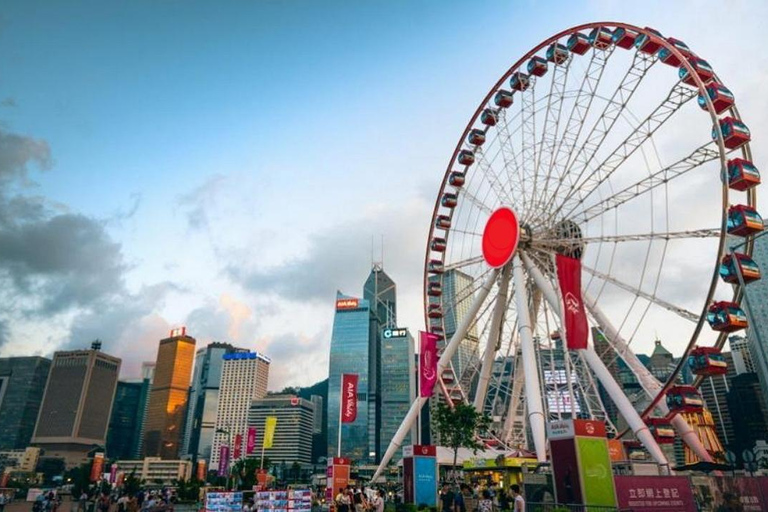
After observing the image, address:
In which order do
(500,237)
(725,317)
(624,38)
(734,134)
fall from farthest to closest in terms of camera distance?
(500,237)
(624,38)
(734,134)
(725,317)

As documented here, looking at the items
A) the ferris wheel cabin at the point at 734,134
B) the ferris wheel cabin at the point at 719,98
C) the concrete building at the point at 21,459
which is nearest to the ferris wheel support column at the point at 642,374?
the ferris wheel cabin at the point at 734,134

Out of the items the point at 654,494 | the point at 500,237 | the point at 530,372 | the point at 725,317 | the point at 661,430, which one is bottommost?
the point at 654,494

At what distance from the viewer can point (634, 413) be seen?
29578 millimetres

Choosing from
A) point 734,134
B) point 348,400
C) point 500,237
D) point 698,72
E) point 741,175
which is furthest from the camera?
point 500,237

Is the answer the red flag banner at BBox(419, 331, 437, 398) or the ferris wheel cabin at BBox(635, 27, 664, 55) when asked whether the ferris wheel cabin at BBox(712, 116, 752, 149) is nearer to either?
the ferris wheel cabin at BBox(635, 27, 664, 55)

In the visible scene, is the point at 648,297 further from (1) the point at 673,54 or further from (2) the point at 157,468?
(2) the point at 157,468

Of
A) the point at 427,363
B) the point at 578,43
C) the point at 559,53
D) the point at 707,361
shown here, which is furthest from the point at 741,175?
the point at 427,363

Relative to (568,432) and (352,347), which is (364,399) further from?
(568,432)

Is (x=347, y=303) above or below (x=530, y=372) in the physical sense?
above

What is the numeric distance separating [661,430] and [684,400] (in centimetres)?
343

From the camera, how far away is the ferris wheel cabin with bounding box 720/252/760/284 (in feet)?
88.2

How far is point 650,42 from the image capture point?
32156 millimetres

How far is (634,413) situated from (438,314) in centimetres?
1893

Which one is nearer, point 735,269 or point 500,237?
point 735,269
